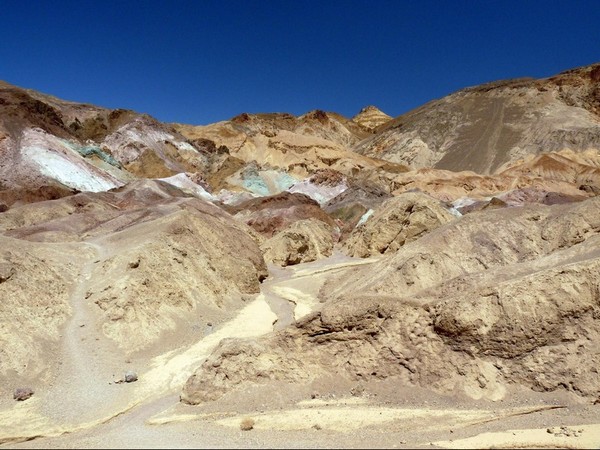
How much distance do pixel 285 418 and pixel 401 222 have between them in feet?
86.7

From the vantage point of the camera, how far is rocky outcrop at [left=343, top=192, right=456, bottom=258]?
3578 cm

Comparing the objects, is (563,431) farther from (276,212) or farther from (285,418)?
(276,212)

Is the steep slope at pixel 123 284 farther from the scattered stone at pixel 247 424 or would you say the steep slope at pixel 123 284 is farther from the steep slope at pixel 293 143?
the steep slope at pixel 293 143

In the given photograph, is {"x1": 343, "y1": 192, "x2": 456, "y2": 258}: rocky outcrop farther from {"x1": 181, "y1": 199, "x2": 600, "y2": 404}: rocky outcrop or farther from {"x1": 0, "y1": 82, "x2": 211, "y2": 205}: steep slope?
{"x1": 0, "y1": 82, "x2": 211, "y2": 205}: steep slope

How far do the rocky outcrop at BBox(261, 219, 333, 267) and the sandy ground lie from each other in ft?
74.5

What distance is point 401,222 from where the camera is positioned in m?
36.6

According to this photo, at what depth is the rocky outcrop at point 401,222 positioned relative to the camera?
35781mm

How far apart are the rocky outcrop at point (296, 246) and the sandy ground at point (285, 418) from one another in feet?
74.5

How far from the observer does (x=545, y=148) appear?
3711 inches

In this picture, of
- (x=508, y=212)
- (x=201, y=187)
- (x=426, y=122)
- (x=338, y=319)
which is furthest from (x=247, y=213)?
(x=426, y=122)

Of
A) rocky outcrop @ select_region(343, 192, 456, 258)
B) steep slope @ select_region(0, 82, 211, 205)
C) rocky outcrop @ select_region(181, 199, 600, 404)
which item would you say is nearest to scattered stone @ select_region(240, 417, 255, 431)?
rocky outcrop @ select_region(181, 199, 600, 404)

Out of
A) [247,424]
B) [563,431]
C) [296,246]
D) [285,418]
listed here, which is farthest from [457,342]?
[296,246]

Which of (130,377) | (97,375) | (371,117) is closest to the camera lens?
(130,377)

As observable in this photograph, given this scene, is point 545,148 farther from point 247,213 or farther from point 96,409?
point 96,409
